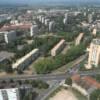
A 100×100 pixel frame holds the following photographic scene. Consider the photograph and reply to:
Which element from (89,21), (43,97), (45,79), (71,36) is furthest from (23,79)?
(89,21)

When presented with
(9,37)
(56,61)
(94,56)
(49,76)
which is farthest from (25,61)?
(9,37)

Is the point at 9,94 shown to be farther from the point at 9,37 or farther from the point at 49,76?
the point at 9,37

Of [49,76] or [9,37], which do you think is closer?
[49,76]

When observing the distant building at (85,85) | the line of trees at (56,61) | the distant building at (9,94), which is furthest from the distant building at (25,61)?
the distant building at (9,94)

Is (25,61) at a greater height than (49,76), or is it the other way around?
(25,61)

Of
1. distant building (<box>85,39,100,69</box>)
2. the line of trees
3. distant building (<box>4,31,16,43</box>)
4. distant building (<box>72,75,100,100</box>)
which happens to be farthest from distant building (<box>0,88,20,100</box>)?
distant building (<box>4,31,16,43</box>)

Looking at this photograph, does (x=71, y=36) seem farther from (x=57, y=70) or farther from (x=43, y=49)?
(x=57, y=70)
